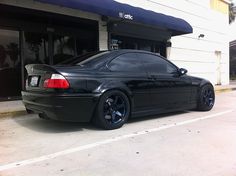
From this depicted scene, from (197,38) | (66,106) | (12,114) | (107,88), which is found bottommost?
(12,114)

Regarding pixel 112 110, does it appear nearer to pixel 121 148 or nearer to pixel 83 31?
pixel 121 148

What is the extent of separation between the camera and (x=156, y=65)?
761cm

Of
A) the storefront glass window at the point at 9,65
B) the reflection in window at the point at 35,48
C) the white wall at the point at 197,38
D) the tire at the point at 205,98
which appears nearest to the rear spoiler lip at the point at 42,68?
the storefront glass window at the point at 9,65

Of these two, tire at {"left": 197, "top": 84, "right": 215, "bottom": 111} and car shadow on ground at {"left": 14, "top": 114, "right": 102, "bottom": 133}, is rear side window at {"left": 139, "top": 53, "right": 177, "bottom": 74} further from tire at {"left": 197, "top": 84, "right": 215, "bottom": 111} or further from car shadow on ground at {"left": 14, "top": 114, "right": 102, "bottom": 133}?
car shadow on ground at {"left": 14, "top": 114, "right": 102, "bottom": 133}

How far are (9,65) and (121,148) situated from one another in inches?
229

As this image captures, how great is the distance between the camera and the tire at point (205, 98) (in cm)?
873

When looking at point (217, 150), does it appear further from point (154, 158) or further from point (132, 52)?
point (132, 52)

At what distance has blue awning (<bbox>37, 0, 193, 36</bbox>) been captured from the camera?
375 inches

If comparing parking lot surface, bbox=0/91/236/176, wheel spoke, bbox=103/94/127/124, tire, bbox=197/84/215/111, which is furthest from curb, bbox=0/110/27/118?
tire, bbox=197/84/215/111

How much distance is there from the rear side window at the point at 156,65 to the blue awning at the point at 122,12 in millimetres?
3023

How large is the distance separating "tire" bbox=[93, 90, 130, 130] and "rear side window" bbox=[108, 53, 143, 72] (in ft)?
1.85

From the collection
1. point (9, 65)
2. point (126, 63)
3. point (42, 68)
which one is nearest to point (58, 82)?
point (42, 68)

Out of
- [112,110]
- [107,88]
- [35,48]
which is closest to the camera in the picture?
[107,88]

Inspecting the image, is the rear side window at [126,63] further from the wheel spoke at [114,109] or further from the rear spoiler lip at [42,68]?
the rear spoiler lip at [42,68]
